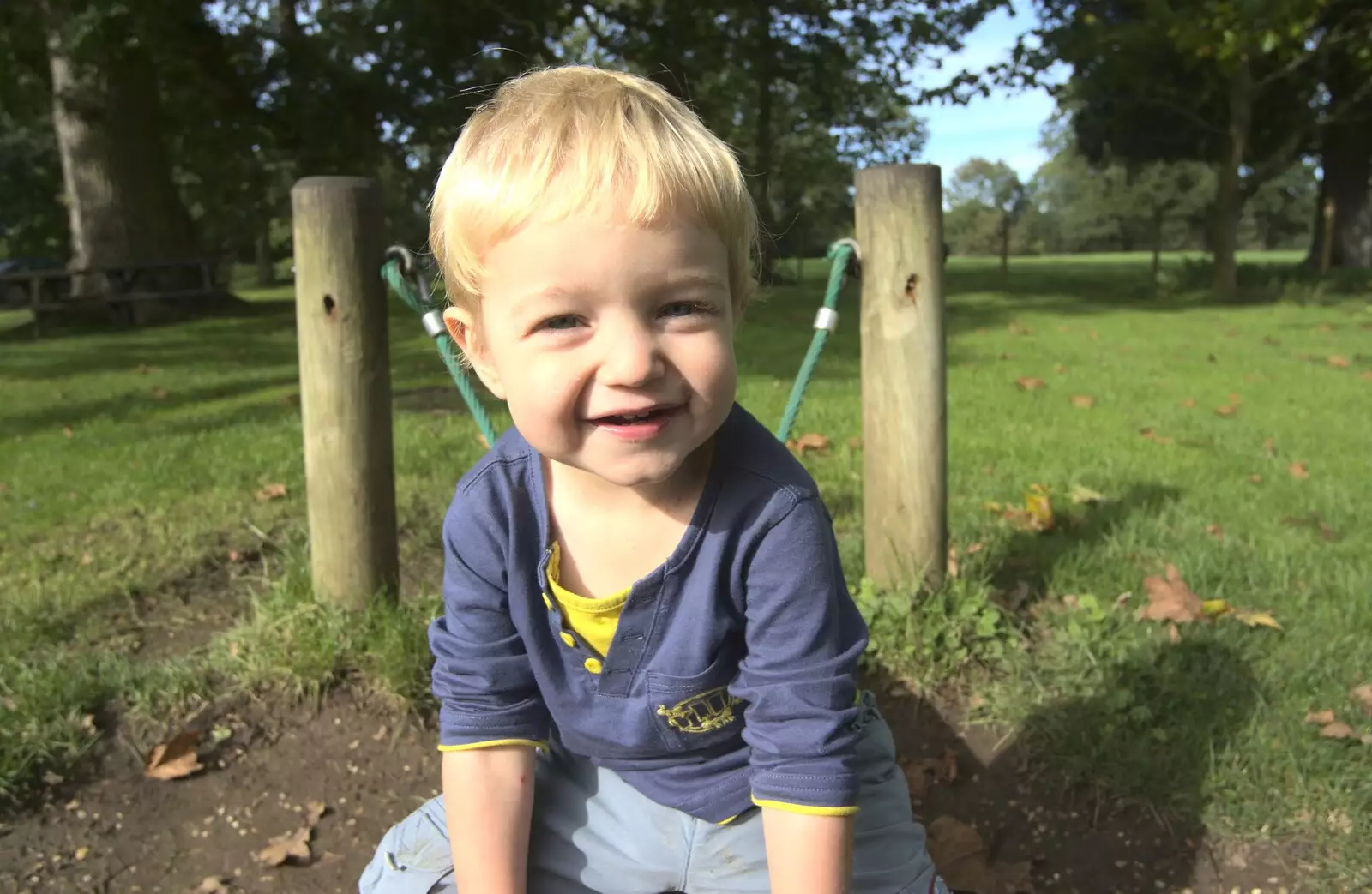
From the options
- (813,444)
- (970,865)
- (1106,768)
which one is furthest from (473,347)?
(813,444)

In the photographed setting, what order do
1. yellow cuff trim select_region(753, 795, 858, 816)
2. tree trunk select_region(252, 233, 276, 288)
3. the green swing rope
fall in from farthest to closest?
tree trunk select_region(252, 233, 276, 288) < the green swing rope < yellow cuff trim select_region(753, 795, 858, 816)

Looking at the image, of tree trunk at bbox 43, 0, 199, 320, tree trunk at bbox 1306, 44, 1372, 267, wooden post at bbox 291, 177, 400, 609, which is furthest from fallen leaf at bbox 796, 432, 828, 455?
tree trunk at bbox 1306, 44, 1372, 267

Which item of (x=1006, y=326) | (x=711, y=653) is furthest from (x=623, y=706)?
(x=1006, y=326)

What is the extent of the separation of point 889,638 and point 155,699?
1.87m

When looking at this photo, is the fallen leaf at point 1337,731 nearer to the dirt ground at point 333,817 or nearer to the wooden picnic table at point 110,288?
the dirt ground at point 333,817

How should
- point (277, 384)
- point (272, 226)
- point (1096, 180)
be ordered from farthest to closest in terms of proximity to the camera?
point (1096, 180)
point (272, 226)
point (277, 384)

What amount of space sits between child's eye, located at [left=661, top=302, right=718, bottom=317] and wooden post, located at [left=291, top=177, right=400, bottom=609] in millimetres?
1573

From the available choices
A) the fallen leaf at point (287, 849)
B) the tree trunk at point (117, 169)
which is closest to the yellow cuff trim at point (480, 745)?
the fallen leaf at point (287, 849)

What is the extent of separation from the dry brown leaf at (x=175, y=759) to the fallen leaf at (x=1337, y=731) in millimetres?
2580

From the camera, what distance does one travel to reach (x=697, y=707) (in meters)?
1.57

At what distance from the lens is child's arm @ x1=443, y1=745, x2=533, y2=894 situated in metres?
1.62

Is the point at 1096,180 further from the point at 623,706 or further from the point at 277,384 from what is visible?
the point at 623,706

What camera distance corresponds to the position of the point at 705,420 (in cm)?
140

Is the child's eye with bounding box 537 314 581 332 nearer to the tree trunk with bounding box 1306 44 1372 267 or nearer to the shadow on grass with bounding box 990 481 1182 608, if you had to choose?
the shadow on grass with bounding box 990 481 1182 608
